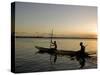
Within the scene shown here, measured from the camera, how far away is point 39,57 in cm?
270

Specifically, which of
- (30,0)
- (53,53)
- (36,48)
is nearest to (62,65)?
(53,53)

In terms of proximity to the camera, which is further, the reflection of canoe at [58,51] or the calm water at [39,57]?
the reflection of canoe at [58,51]

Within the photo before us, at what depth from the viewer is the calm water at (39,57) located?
261 centimetres

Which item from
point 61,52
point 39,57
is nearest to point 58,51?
point 61,52

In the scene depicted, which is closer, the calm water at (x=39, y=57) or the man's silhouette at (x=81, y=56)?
the calm water at (x=39, y=57)

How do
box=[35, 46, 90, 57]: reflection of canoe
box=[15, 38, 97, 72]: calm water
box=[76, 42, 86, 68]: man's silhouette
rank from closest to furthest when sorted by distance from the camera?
box=[15, 38, 97, 72]: calm water, box=[35, 46, 90, 57]: reflection of canoe, box=[76, 42, 86, 68]: man's silhouette

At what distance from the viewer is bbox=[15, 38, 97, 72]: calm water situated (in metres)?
2.61

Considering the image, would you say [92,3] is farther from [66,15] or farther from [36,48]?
[36,48]

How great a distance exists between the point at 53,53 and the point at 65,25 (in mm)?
356

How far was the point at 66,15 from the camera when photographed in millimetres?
2863

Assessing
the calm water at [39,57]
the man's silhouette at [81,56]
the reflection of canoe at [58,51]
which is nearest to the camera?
the calm water at [39,57]

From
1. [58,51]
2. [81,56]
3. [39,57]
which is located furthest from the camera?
[81,56]

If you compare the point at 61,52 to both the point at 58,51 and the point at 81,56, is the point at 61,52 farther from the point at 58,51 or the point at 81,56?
the point at 81,56

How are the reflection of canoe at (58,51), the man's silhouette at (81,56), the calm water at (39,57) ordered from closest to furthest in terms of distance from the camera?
the calm water at (39,57), the reflection of canoe at (58,51), the man's silhouette at (81,56)
